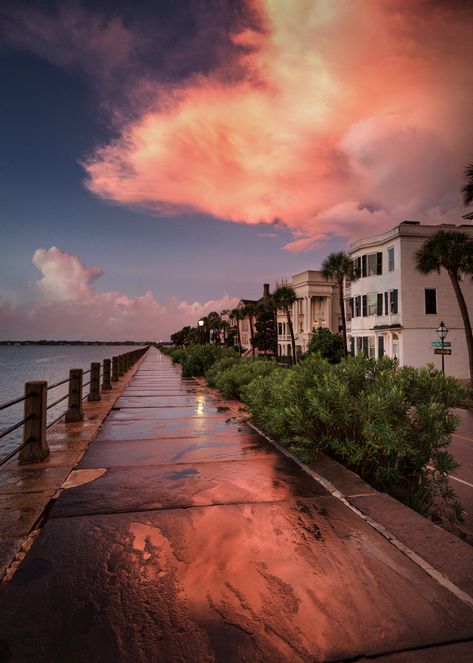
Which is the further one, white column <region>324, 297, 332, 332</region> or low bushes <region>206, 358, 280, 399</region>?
white column <region>324, 297, 332, 332</region>

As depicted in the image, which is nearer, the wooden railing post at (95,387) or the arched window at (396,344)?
the wooden railing post at (95,387)

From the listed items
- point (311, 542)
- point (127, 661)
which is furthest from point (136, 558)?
point (311, 542)

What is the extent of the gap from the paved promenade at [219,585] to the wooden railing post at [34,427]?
4.05ft

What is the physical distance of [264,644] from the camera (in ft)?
6.57

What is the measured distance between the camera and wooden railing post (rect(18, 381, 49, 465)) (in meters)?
5.19

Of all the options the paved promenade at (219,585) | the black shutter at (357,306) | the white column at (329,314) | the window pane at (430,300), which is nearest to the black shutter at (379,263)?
the black shutter at (357,306)

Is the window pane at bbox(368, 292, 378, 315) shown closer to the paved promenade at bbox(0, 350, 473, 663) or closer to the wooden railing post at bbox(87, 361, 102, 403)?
the wooden railing post at bbox(87, 361, 102, 403)

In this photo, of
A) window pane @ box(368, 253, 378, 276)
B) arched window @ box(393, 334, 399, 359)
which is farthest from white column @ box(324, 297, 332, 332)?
arched window @ box(393, 334, 399, 359)

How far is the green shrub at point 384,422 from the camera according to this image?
4293mm

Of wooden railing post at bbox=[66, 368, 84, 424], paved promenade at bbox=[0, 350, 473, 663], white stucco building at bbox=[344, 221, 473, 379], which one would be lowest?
paved promenade at bbox=[0, 350, 473, 663]

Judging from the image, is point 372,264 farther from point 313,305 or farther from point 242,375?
point 242,375

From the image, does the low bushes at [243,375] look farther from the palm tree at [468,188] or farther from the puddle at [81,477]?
the palm tree at [468,188]

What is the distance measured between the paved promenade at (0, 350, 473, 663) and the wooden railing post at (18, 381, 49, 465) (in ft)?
4.05

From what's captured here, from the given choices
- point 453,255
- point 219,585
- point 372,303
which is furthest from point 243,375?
point 372,303
